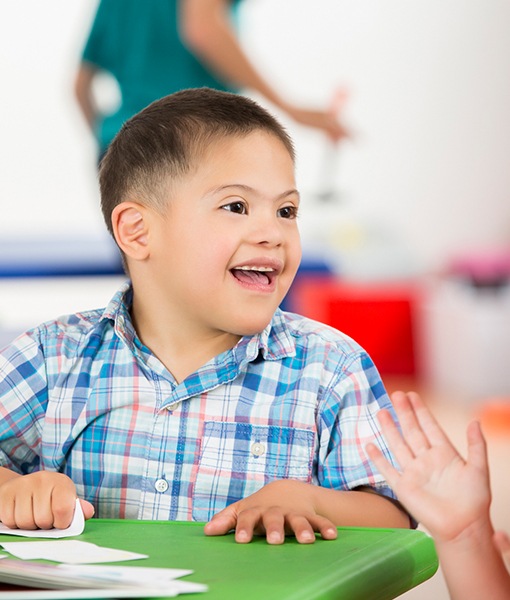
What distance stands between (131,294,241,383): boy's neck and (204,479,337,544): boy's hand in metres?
0.21

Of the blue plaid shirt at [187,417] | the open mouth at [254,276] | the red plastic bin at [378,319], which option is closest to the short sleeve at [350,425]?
the blue plaid shirt at [187,417]

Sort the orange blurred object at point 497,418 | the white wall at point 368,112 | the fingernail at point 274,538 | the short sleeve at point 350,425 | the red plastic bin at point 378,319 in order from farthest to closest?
the white wall at point 368,112
the red plastic bin at point 378,319
the orange blurred object at point 497,418
the short sleeve at point 350,425
the fingernail at point 274,538

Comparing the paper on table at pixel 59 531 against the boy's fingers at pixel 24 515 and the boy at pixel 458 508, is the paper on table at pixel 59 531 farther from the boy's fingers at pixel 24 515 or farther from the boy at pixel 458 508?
the boy at pixel 458 508

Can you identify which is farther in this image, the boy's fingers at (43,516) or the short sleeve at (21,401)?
the short sleeve at (21,401)

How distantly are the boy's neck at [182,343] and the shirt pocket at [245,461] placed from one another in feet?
0.28

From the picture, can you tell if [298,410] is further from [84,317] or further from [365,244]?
[365,244]

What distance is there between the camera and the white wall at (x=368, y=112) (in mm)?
4820

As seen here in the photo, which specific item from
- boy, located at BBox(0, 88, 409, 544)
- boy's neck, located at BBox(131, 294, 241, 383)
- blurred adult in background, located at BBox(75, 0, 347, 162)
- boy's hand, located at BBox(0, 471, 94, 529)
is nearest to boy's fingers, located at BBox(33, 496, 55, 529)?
boy's hand, located at BBox(0, 471, 94, 529)

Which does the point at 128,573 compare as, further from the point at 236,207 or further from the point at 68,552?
the point at 236,207

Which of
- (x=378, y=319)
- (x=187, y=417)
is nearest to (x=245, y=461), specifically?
(x=187, y=417)

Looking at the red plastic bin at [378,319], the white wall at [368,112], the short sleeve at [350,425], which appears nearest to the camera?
the short sleeve at [350,425]

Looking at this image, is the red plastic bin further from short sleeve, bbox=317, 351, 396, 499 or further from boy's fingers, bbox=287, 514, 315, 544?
boy's fingers, bbox=287, 514, 315, 544

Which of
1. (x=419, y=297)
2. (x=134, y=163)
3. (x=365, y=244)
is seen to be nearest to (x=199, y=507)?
(x=134, y=163)

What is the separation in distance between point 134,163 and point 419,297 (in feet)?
9.95
